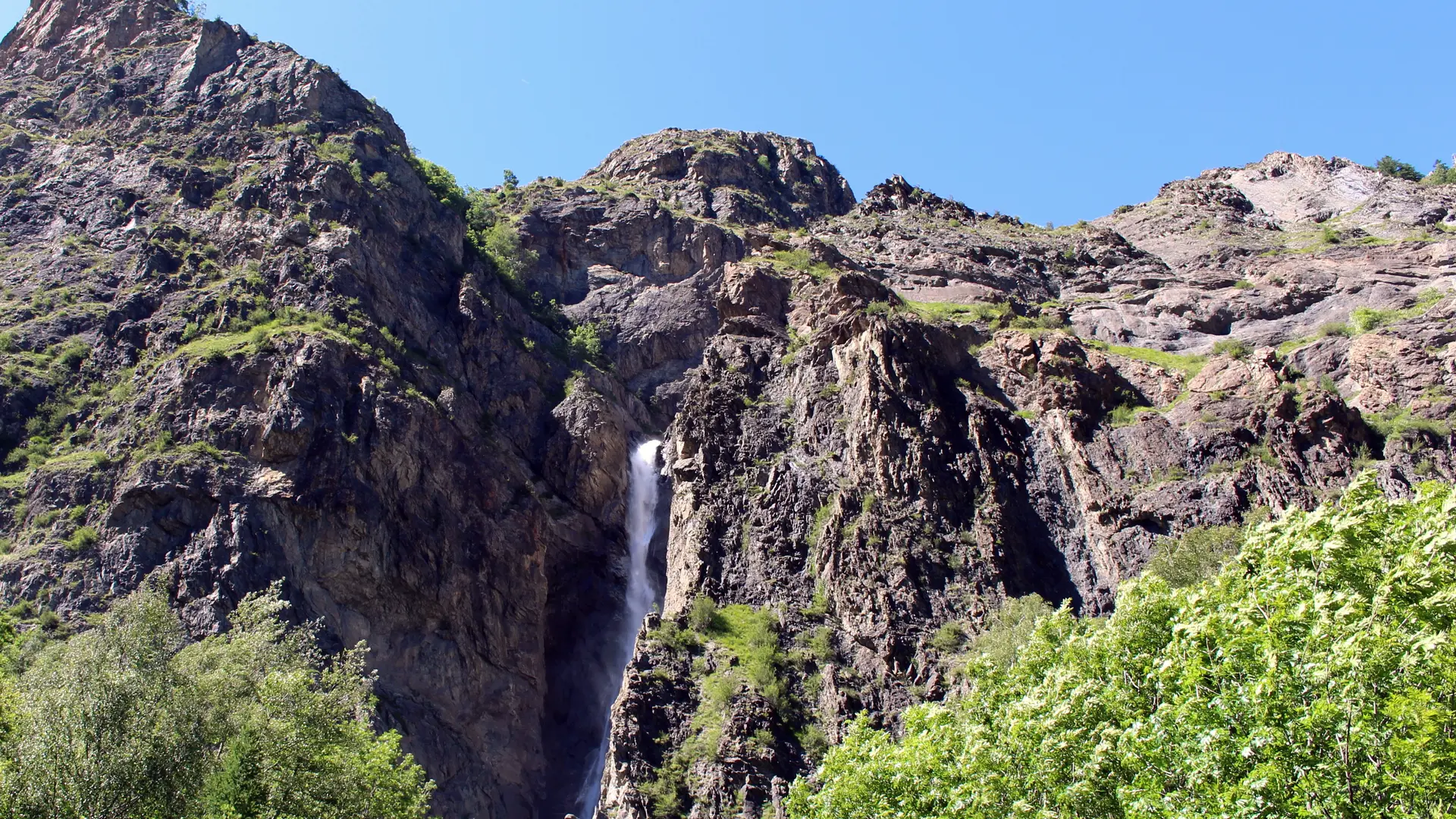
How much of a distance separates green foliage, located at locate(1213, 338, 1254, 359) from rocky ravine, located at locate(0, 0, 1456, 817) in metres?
0.49

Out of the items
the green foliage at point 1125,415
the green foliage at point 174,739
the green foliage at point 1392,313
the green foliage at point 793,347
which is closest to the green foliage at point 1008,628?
the green foliage at point 1125,415

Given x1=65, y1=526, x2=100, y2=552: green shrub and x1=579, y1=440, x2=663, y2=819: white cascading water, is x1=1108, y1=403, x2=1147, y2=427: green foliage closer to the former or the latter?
x1=579, y1=440, x2=663, y2=819: white cascading water

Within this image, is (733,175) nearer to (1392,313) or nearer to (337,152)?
(337,152)

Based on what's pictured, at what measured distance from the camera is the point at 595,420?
214 feet

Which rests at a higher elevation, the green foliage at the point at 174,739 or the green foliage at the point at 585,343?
the green foliage at the point at 585,343

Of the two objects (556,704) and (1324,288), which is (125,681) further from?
(1324,288)

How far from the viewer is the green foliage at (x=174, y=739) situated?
24984mm

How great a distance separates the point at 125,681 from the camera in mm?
26328

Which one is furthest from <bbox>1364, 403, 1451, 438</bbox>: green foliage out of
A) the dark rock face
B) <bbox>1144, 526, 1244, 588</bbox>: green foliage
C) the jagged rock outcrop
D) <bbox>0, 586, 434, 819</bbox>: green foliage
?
the dark rock face

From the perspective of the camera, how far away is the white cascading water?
166 ft

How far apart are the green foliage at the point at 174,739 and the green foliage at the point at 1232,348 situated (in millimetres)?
46430

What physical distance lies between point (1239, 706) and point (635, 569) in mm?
45723

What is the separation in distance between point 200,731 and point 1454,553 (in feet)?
88.8

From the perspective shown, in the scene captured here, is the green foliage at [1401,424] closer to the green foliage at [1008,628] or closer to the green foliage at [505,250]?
the green foliage at [1008,628]
